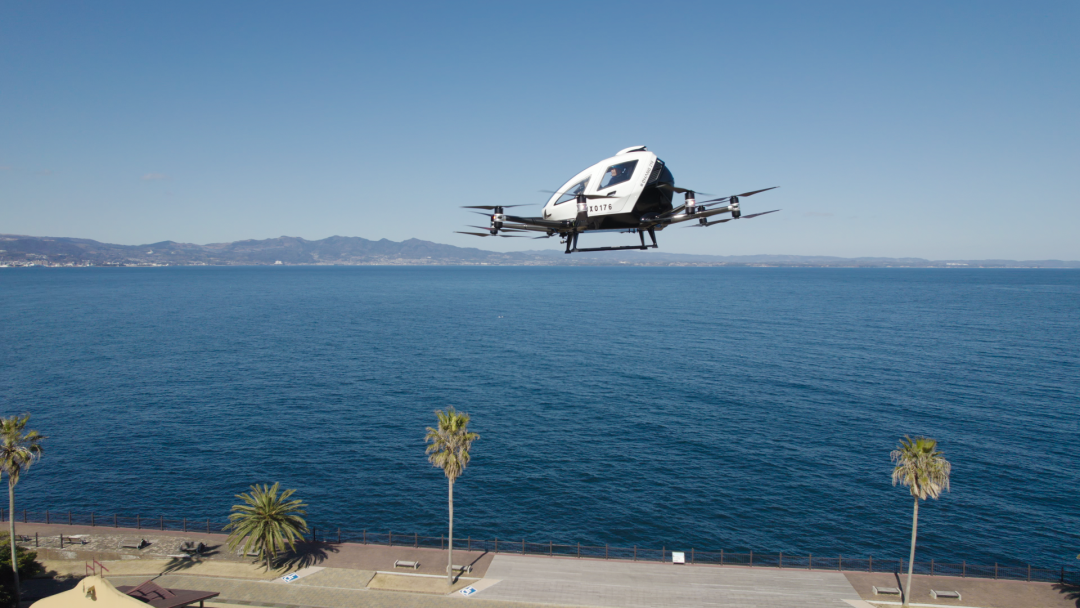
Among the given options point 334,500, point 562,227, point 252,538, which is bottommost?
point 334,500

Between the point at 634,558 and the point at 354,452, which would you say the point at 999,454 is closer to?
the point at 634,558

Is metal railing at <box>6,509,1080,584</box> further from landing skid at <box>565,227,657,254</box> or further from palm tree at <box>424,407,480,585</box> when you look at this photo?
landing skid at <box>565,227,657,254</box>

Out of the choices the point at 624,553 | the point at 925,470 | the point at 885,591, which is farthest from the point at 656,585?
the point at 925,470

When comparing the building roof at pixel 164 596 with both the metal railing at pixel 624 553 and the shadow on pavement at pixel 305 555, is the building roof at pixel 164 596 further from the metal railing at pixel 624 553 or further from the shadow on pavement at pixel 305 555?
Result: the metal railing at pixel 624 553

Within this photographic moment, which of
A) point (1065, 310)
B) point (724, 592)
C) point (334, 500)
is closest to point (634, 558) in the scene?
point (724, 592)

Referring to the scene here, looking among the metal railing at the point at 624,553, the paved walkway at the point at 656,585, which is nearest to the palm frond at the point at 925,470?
the metal railing at the point at 624,553

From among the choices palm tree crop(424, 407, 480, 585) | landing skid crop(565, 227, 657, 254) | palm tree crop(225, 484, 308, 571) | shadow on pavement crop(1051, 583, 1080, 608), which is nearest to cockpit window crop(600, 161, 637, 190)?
landing skid crop(565, 227, 657, 254)

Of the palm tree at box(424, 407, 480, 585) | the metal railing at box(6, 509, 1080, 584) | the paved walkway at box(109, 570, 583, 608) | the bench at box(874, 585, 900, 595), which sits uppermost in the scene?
the palm tree at box(424, 407, 480, 585)
